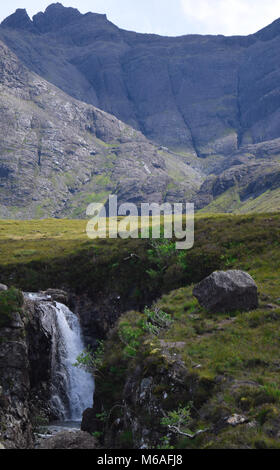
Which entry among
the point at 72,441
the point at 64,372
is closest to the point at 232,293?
the point at 72,441

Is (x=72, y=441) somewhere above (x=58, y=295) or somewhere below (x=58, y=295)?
below

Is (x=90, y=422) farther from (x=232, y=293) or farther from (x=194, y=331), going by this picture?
(x=232, y=293)

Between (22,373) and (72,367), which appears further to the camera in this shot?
(72,367)

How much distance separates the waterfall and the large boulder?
20.4 metres

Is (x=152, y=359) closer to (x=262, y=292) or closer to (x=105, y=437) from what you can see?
(x=105, y=437)

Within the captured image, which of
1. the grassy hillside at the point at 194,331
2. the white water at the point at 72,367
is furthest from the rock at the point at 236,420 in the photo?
the white water at the point at 72,367

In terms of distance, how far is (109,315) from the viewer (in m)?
54.8

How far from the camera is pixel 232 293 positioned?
99.5ft

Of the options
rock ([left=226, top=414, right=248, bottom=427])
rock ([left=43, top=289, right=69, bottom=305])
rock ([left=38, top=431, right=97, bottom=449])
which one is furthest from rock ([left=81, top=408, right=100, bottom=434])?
rock ([left=43, top=289, right=69, bottom=305])

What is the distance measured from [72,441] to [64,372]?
17.3 metres

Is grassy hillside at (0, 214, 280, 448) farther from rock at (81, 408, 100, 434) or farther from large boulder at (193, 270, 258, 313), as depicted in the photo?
rock at (81, 408, 100, 434)

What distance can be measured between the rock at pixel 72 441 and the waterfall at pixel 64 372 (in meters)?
12.2

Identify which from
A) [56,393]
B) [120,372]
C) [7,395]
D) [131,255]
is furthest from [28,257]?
[120,372]

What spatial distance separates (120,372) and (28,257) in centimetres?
4169
